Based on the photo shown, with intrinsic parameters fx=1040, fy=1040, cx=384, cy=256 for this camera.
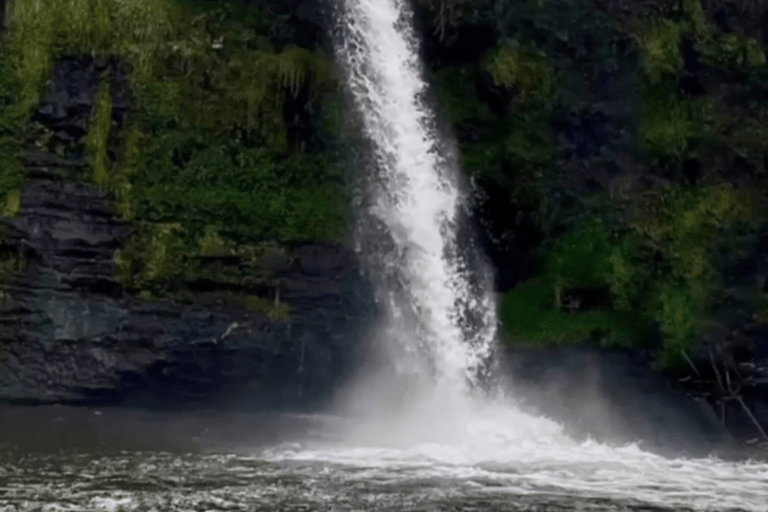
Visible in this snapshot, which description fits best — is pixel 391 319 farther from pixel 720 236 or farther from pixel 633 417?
pixel 720 236

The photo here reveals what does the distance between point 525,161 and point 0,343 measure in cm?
960

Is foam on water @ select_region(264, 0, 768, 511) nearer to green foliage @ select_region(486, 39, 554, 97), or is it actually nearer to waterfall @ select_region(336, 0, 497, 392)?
waterfall @ select_region(336, 0, 497, 392)

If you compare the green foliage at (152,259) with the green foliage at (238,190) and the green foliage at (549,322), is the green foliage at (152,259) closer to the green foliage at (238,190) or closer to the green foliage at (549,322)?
the green foliage at (238,190)

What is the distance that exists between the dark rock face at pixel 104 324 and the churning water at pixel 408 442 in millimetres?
1168

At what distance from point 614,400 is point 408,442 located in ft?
13.0

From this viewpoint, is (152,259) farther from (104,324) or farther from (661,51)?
(661,51)

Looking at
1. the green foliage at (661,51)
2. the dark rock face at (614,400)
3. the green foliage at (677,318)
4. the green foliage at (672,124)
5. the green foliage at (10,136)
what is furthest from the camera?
the green foliage at (661,51)

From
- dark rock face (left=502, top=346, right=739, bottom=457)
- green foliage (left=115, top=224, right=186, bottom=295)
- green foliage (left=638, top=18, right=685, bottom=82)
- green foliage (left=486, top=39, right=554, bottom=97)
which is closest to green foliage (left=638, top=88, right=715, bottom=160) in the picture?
green foliage (left=638, top=18, right=685, bottom=82)

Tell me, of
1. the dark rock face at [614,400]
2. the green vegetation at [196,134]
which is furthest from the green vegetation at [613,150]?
the green vegetation at [196,134]

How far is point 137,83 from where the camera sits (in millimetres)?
18078

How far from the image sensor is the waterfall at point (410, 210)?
17922 millimetres

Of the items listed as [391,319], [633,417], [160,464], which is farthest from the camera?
[391,319]

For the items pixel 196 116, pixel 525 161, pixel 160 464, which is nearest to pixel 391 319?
pixel 525 161

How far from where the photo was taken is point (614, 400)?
1734 centimetres
